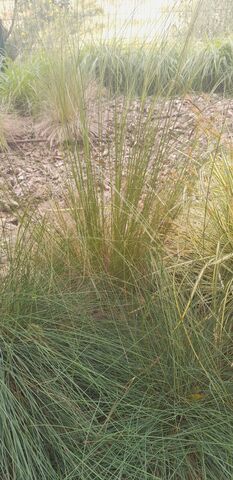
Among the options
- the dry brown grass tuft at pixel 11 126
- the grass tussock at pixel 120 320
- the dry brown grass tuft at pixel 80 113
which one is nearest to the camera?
the grass tussock at pixel 120 320

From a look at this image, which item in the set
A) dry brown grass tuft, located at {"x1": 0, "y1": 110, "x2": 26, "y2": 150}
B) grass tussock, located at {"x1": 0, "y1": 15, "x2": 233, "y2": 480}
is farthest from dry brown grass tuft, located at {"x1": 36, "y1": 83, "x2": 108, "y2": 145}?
dry brown grass tuft, located at {"x1": 0, "y1": 110, "x2": 26, "y2": 150}

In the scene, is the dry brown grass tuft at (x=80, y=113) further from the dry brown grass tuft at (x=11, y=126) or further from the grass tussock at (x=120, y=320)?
the dry brown grass tuft at (x=11, y=126)

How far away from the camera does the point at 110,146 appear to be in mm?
2141

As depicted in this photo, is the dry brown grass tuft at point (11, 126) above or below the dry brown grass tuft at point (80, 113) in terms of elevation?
below

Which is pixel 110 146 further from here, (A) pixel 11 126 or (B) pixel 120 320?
(A) pixel 11 126

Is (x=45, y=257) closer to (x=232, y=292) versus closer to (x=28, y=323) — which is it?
(x=28, y=323)

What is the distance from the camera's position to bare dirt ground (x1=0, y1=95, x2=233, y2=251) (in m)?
2.00

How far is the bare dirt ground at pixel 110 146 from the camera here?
1995 mm

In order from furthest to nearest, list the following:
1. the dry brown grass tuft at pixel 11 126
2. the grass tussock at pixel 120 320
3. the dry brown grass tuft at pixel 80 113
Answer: the dry brown grass tuft at pixel 11 126 < the dry brown grass tuft at pixel 80 113 < the grass tussock at pixel 120 320

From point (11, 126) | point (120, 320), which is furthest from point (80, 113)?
point (11, 126)

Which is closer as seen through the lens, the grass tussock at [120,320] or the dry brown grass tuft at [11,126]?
the grass tussock at [120,320]

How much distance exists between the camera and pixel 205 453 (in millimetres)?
1506

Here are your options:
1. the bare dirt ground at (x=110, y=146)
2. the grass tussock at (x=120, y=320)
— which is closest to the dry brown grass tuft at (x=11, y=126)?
the bare dirt ground at (x=110, y=146)

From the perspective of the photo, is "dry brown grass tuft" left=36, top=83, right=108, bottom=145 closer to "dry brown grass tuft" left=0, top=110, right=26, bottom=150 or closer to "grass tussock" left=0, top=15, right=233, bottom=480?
"grass tussock" left=0, top=15, right=233, bottom=480
